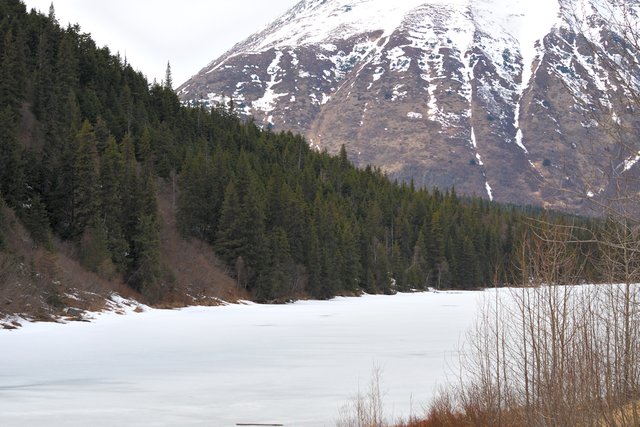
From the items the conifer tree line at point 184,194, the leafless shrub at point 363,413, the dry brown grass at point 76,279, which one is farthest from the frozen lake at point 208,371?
the conifer tree line at point 184,194

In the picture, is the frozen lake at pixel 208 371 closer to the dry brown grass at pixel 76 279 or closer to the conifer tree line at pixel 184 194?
the dry brown grass at pixel 76 279

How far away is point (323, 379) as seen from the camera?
23000 millimetres

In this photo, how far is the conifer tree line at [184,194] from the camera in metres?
67.1

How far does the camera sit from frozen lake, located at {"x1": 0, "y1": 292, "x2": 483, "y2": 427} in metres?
16.9

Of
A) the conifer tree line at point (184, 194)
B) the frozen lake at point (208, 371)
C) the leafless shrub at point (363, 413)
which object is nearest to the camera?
the leafless shrub at point (363, 413)

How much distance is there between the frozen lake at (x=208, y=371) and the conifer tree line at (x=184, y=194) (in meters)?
8.02

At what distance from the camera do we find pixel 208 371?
80.7 ft

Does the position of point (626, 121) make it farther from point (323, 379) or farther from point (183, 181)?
point (183, 181)

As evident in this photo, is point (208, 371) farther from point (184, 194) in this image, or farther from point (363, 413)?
point (184, 194)

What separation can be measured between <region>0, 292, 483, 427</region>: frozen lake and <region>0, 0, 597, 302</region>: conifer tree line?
8.02 meters

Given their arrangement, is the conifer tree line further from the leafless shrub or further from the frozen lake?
the leafless shrub

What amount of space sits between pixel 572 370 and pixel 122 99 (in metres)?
112

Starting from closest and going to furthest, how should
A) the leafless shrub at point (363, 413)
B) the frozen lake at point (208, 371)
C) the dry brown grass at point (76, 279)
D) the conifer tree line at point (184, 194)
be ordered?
the leafless shrub at point (363, 413)
the frozen lake at point (208, 371)
the dry brown grass at point (76, 279)
the conifer tree line at point (184, 194)

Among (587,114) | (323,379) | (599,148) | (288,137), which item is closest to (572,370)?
(599,148)
